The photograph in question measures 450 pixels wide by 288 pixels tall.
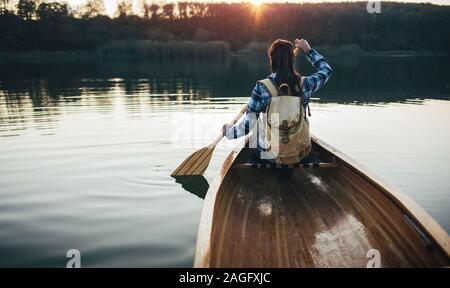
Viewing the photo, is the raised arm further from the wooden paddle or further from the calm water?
the wooden paddle

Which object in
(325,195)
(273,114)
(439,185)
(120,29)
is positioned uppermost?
(120,29)

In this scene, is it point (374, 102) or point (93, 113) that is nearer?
point (93, 113)

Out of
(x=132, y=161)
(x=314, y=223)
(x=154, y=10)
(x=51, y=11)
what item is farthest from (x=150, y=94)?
(x=154, y=10)

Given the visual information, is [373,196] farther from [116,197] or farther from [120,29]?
[120,29]

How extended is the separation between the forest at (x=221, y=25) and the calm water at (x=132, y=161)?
3634 cm

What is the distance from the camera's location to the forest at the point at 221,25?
177 ft

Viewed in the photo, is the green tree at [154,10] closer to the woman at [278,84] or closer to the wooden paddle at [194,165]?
the wooden paddle at [194,165]

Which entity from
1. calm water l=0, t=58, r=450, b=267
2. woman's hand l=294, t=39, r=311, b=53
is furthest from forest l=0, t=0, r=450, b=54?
woman's hand l=294, t=39, r=311, b=53

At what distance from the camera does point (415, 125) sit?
420 inches

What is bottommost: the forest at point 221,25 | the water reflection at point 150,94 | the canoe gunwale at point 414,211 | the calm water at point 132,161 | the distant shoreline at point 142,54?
the calm water at point 132,161

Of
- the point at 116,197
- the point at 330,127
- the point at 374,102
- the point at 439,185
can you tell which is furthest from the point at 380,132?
the point at 116,197

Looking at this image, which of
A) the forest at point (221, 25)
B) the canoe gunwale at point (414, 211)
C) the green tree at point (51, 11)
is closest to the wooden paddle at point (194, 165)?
the canoe gunwale at point (414, 211)

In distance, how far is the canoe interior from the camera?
2955mm

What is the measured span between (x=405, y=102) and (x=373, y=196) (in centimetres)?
1319
